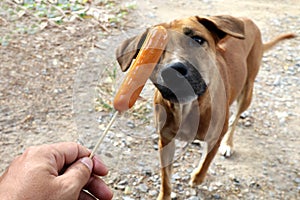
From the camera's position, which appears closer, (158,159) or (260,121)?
(158,159)

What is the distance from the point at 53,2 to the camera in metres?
6.45

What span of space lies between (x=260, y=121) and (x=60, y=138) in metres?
2.22

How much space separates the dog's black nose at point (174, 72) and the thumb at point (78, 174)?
837 mm

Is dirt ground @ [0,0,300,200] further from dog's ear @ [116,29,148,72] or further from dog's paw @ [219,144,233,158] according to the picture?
dog's ear @ [116,29,148,72]

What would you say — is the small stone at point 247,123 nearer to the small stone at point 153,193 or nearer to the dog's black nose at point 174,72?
the small stone at point 153,193

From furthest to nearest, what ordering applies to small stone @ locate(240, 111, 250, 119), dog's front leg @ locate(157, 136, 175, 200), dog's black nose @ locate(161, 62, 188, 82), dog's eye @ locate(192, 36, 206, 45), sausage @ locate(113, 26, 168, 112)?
small stone @ locate(240, 111, 250, 119) → dog's front leg @ locate(157, 136, 175, 200) → dog's eye @ locate(192, 36, 206, 45) → dog's black nose @ locate(161, 62, 188, 82) → sausage @ locate(113, 26, 168, 112)

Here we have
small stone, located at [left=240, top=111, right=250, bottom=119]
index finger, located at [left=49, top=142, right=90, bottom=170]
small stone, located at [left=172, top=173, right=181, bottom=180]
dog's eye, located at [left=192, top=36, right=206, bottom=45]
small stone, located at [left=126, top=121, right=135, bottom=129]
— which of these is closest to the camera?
index finger, located at [left=49, top=142, right=90, bottom=170]

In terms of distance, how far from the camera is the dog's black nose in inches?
103

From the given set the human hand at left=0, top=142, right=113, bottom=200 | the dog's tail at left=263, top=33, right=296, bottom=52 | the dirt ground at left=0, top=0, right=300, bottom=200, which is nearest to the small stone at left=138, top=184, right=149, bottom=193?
the dirt ground at left=0, top=0, right=300, bottom=200

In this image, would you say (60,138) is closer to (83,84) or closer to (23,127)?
(23,127)

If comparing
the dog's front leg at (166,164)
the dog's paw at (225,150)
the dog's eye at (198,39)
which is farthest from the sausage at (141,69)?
the dog's paw at (225,150)

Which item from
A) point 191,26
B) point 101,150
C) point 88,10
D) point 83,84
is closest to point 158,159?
point 101,150

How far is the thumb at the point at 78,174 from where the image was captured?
1847 mm

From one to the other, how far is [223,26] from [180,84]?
0.57 metres
